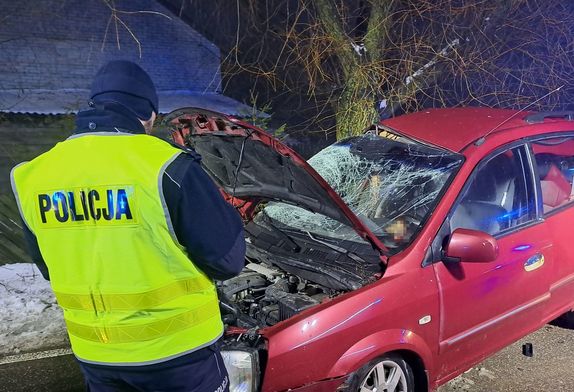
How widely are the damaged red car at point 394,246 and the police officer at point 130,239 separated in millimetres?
618

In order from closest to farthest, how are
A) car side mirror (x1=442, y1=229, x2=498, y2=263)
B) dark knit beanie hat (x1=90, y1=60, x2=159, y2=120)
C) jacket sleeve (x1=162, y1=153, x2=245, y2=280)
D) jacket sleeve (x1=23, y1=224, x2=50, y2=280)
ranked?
1. jacket sleeve (x1=162, y1=153, x2=245, y2=280)
2. dark knit beanie hat (x1=90, y1=60, x2=159, y2=120)
3. jacket sleeve (x1=23, y1=224, x2=50, y2=280)
4. car side mirror (x1=442, y1=229, x2=498, y2=263)

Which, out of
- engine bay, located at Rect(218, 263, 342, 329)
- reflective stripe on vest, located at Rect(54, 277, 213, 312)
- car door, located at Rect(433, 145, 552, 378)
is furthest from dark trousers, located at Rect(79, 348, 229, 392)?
car door, located at Rect(433, 145, 552, 378)

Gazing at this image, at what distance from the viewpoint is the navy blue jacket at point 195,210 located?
1566mm

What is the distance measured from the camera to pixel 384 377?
263 centimetres

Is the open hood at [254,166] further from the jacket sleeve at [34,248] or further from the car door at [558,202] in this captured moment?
the car door at [558,202]

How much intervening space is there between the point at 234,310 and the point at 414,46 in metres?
4.51

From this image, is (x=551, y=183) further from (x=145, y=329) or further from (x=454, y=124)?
(x=145, y=329)

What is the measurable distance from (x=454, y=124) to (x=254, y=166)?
4.86 ft

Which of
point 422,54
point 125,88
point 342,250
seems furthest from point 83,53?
point 125,88

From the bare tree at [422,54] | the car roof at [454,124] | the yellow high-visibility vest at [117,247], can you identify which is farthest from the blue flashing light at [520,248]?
the bare tree at [422,54]

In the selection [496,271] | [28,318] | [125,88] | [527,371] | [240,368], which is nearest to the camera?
[125,88]

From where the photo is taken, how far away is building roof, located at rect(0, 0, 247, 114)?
33.8 ft

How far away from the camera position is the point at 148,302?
1.61 meters

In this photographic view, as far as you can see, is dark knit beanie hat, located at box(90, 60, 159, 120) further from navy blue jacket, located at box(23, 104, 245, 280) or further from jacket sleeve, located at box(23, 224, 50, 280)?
jacket sleeve, located at box(23, 224, 50, 280)
